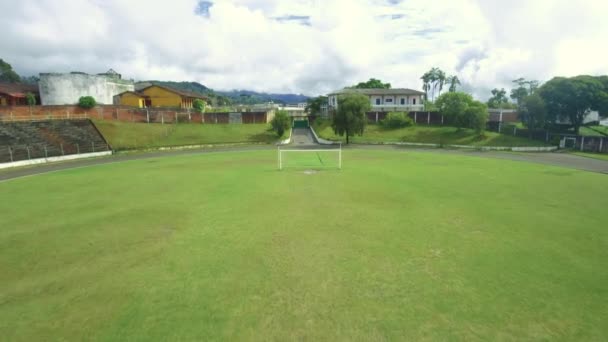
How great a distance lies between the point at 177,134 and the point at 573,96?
207 ft

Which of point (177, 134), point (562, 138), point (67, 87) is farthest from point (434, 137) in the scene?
point (67, 87)

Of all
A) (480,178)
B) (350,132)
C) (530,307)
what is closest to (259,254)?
(530,307)

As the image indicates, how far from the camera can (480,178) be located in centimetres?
2620

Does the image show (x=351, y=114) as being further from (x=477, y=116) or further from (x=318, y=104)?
(x=318, y=104)

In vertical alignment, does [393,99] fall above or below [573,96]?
above

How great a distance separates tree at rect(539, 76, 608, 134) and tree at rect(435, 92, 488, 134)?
31.5 ft

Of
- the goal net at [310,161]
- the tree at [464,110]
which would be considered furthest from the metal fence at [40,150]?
the tree at [464,110]

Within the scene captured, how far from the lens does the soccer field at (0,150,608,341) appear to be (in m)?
8.19

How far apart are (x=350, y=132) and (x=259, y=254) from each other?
141 feet

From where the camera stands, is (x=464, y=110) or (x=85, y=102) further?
(x=464, y=110)

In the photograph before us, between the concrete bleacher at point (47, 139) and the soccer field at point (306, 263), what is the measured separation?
61.7ft

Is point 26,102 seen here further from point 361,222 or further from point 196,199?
point 361,222

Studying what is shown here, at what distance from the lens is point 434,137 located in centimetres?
5822

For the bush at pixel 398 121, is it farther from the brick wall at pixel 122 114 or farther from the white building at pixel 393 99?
the brick wall at pixel 122 114
